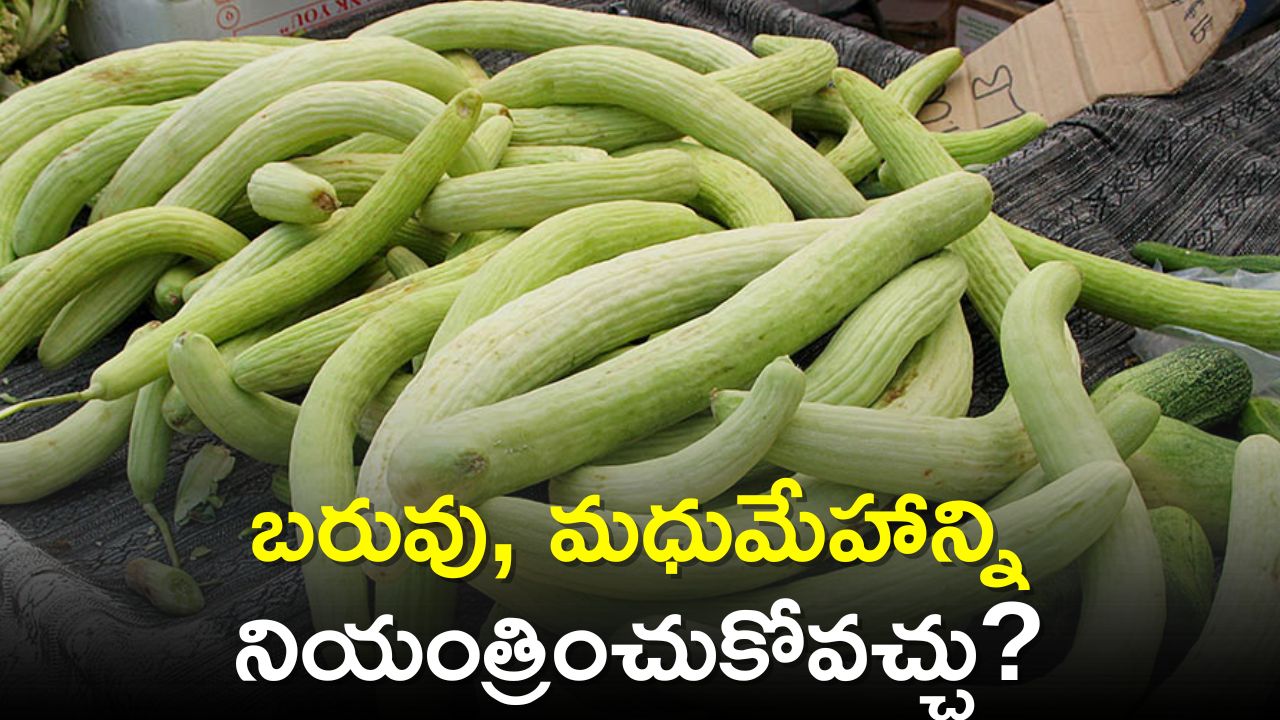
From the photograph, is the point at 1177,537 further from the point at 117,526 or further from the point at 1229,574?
the point at 117,526

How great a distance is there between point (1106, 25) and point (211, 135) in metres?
1.60

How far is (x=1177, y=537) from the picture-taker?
101 cm

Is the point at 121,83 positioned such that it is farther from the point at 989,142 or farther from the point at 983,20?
the point at 983,20

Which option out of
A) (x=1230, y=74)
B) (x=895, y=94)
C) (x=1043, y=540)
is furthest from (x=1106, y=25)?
(x=1043, y=540)

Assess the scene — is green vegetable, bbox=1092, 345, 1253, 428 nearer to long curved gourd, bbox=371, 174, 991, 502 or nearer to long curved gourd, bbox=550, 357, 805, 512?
long curved gourd, bbox=371, 174, 991, 502

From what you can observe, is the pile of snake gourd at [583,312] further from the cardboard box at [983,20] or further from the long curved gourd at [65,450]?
the cardboard box at [983,20]

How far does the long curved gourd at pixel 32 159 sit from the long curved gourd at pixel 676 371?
90 cm

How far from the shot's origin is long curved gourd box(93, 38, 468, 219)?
1489 millimetres

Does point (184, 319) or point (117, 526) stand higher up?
point (184, 319)

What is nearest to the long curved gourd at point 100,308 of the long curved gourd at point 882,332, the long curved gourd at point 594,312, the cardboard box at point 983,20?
the long curved gourd at point 594,312

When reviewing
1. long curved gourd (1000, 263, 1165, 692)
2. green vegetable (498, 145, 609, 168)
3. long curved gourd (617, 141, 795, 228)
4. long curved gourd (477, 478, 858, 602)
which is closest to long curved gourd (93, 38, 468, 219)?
A: green vegetable (498, 145, 609, 168)

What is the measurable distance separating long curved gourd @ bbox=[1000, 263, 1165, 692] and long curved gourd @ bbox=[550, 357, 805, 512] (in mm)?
241

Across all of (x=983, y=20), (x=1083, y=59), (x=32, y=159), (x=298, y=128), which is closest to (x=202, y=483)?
(x=298, y=128)

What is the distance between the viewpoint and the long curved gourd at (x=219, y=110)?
1.49 metres
